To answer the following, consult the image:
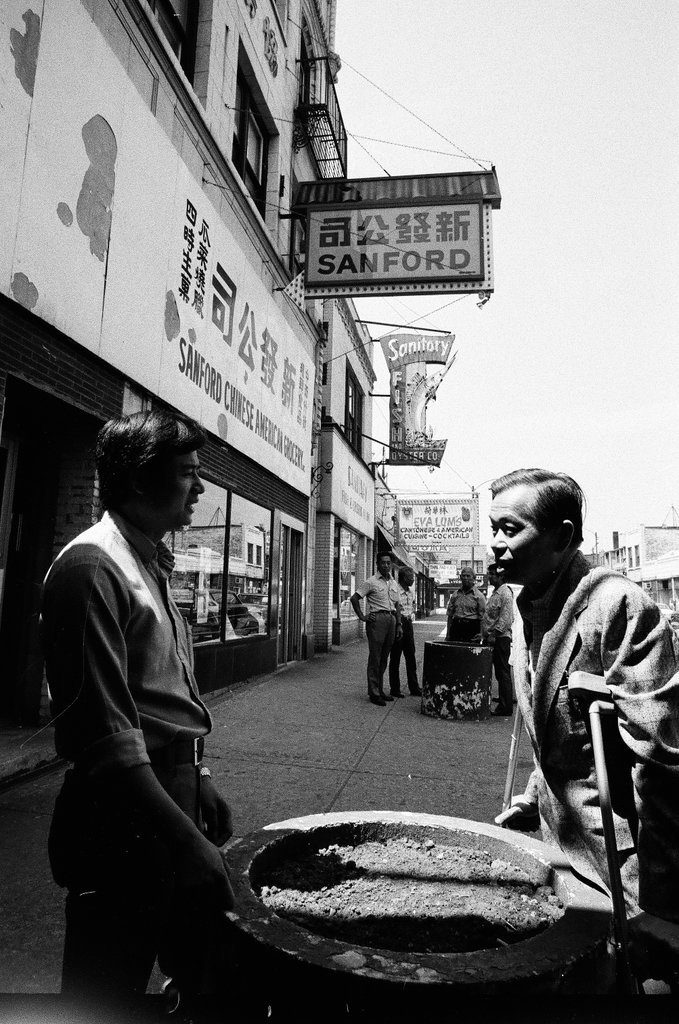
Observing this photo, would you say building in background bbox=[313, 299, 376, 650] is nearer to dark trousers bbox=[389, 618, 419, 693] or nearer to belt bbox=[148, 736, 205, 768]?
dark trousers bbox=[389, 618, 419, 693]

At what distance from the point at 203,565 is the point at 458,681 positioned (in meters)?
3.50

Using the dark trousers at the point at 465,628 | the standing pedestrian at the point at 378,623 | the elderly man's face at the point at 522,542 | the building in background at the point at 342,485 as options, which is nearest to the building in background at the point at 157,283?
the elderly man's face at the point at 522,542

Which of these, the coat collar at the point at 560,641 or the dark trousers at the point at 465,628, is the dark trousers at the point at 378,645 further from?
the coat collar at the point at 560,641

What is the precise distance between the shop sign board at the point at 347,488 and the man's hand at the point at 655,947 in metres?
12.6

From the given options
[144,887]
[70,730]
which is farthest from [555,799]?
[70,730]

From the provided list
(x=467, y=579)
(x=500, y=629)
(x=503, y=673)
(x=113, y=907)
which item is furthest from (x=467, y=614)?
(x=113, y=907)

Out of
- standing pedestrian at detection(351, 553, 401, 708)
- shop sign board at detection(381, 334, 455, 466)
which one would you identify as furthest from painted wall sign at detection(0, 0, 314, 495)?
shop sign board at detection(381, 334, 455, 466)

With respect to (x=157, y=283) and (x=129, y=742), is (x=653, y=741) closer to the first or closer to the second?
(x=129, y=742)

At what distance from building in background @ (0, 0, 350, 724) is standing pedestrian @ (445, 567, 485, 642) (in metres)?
3.18

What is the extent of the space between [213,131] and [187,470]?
298 inches

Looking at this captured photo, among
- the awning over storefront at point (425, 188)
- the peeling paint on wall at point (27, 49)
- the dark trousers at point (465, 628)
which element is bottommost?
the dark trousers at point (465, 628)

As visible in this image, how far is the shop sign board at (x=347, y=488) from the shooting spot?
559 inches

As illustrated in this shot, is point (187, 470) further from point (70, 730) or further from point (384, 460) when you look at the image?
point (384, 460)

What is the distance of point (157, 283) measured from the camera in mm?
6246
